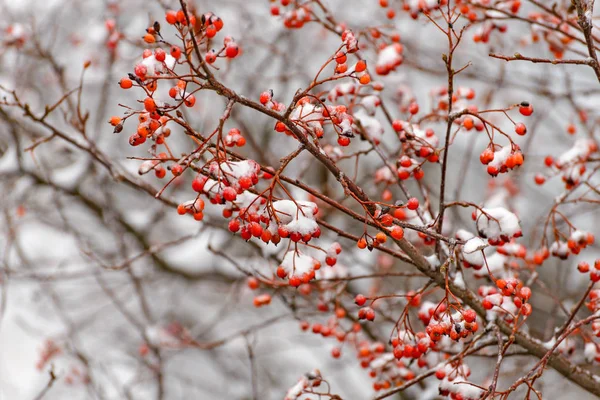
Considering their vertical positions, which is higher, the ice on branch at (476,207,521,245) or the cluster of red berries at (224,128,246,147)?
the cluster of red berries at (224,128,246,147)

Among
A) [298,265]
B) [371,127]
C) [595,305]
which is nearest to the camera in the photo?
[298,265]

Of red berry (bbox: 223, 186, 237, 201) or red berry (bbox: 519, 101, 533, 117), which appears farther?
red berry (bbox: 519, 101, 533, 117)

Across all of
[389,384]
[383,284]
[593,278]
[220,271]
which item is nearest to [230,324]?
[220,271]

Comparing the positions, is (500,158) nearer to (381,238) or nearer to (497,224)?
(497,224)

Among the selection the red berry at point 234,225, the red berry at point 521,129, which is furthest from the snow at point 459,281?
the red berry at point 234,225

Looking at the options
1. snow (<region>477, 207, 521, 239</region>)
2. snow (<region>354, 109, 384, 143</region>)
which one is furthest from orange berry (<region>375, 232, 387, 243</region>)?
snow (<region>354, 109, 384, 143</region>)

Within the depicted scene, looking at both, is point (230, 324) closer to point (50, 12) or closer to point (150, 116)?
point (50, 12)

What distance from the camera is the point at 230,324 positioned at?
30.0 ft

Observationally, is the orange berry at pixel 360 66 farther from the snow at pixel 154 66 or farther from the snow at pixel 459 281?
the snow at pixel 459 281

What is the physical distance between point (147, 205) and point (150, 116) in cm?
711

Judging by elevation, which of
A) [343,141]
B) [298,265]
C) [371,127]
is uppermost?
[371,127]

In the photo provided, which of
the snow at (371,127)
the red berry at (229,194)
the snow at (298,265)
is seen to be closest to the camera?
the red berry at (229,194)

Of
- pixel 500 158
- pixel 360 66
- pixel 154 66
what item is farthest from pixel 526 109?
pixel 154 66

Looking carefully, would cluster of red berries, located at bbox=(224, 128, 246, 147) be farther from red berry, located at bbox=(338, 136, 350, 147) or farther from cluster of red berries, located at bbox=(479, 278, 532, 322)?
cluster of red berries, located at bbox=(479, 278, 532, 322)
